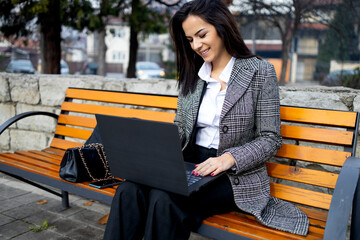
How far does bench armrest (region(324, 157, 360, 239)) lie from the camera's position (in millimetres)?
1537

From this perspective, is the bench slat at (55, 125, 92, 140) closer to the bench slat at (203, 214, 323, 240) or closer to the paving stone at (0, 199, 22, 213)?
the paving stone at (0, 199, 22, 213)

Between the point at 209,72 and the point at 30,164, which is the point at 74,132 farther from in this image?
the point at 209,72

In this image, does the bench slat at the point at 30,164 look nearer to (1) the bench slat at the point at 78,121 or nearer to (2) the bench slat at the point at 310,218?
(1) the bench slat at the point at 78,121

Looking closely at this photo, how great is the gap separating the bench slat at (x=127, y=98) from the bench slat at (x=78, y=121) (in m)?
0.18

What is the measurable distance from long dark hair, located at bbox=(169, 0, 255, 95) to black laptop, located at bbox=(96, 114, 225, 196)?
68 centimetres

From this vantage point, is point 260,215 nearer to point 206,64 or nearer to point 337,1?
point 206,64

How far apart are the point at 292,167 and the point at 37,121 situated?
2969 millimetres

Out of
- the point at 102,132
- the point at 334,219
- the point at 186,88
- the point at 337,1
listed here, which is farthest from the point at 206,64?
the point at 337,1

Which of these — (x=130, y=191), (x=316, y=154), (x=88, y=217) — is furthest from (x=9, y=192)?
(x=316, y=154)

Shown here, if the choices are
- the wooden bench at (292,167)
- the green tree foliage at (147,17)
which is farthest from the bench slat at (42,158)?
the green tree foliage at (147,17)

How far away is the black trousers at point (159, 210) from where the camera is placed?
5.85ft

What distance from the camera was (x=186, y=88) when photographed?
2414 millimetres

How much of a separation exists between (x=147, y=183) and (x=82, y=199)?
192cm

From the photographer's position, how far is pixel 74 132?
3316mm
